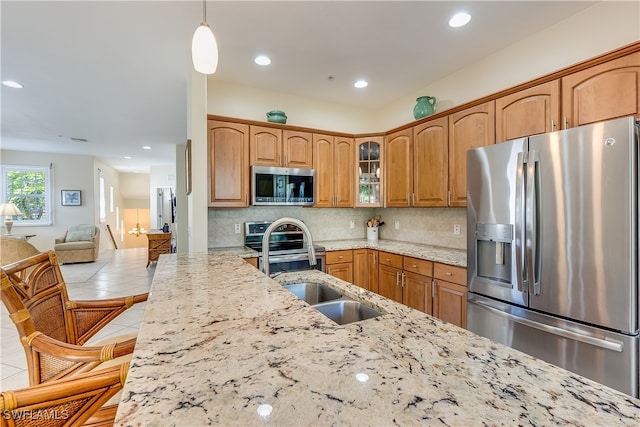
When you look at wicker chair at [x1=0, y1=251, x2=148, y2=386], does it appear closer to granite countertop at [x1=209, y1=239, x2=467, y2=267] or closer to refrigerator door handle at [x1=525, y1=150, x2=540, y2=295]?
granite countertop at [x1=209, y1=239, x2=467, y2=267]

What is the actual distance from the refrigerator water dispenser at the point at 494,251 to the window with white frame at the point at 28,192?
929 centimetres

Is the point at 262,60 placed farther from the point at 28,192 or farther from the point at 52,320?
the point at 28,192

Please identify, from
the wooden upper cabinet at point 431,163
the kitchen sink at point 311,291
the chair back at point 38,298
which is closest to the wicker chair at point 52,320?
the chair back at point 38,298

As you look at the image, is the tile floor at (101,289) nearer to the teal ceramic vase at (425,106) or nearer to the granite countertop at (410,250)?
the granite countertop at (410,250)

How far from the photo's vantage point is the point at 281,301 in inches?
37.3

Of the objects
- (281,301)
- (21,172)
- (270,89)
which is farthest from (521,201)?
(21,172)

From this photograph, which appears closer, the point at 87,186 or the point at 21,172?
the point at 21,172

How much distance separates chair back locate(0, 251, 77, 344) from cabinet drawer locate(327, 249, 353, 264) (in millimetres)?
2318

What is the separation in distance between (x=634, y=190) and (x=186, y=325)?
7.16 feet

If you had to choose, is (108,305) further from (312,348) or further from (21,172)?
(21,172)

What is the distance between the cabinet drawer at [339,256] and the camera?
3.32 m

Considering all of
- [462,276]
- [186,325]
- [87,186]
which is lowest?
[462,276]

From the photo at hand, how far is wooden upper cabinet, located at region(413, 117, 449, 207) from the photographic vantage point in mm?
2930

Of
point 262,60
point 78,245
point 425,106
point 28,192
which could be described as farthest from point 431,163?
point 28,192
